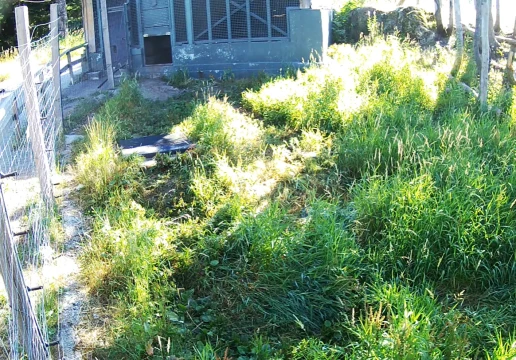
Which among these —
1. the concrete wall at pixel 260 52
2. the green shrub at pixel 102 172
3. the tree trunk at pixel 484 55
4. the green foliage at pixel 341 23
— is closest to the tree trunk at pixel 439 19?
the green foliage at pixel 341 23

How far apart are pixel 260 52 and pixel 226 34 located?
3.10ft

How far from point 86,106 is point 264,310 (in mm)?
6917

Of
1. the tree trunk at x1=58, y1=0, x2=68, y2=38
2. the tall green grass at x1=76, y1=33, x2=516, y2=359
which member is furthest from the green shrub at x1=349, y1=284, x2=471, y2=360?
the tree trunk at x1=58, y1=0, x2=68, y2=38

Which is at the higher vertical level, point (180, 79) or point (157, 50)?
point (157, 50)

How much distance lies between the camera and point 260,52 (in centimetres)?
1234

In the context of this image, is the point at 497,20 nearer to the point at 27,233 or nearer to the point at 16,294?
the point at 27,233

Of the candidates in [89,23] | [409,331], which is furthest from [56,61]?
[89,23]

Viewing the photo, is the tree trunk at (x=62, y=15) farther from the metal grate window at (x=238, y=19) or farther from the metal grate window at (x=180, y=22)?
the metal grate window at (x=238, y=19)

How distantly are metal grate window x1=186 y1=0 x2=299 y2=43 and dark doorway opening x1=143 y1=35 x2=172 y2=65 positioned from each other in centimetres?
123

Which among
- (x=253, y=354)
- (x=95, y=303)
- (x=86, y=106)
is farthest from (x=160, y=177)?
(x=86, y=106)

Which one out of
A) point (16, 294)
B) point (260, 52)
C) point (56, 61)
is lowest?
point (16, 294)

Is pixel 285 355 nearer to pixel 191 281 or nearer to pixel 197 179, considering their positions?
pixel 191 281

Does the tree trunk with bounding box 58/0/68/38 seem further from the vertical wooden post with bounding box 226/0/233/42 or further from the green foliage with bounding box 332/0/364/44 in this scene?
the green foliage with bounding box 332/0/364/44

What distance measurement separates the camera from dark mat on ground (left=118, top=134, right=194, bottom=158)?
6.93m
